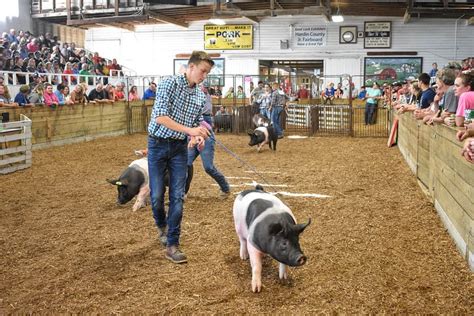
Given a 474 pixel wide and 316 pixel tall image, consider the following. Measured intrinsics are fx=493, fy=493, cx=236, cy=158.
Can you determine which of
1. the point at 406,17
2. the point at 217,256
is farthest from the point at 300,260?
the point at 406,17

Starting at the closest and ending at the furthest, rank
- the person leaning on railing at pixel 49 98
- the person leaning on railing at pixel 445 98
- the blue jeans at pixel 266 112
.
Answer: the person leaning on railing at pixel 445 98
the person leaning on railing at pixel 49 98
the blue jeans at pixel 266 112

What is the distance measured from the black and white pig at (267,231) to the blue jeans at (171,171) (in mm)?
578

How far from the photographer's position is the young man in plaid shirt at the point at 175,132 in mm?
4359

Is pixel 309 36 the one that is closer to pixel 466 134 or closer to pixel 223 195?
pixel 223 195

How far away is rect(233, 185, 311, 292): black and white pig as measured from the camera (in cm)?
376

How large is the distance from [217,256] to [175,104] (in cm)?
155

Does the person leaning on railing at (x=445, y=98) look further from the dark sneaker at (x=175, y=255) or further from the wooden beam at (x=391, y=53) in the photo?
the wooden beam at (x=391, y=53)

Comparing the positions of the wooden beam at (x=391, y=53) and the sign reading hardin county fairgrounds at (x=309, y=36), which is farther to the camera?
the sign reading hardin county fairgrounds at (x=309, y=36)

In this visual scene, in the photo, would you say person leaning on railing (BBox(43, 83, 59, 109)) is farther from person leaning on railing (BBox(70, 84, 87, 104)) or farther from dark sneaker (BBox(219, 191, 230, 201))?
dark sneaker (BBox(219, 191, 230, 201))

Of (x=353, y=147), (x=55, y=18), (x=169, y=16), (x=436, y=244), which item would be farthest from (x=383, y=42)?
(x=436, y=244)

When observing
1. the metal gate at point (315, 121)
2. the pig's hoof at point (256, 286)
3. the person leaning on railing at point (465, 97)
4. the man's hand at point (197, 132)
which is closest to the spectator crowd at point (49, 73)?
the metal gate at point (315, 121)

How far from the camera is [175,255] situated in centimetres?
466

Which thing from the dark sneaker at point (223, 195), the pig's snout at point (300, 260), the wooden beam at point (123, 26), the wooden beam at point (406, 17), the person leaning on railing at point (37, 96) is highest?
the wooden beam at point (123, 26)

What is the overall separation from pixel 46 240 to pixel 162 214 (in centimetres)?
151
